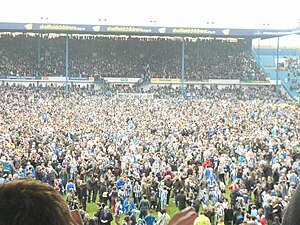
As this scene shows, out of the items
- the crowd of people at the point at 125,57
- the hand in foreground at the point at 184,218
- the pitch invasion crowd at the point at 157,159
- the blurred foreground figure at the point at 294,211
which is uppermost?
the crowd of people at the point at 125,57

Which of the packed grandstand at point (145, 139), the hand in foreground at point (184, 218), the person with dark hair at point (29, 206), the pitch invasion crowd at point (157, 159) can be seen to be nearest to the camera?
the person with dark hair at point (29, 206)

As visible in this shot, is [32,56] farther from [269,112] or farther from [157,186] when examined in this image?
[157,186]

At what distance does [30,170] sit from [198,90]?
34.8 metres

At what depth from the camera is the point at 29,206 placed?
109 centimetres

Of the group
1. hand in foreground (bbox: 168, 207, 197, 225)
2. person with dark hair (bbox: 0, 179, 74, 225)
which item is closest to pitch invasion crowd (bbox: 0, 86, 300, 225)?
hand in foreground (bbox: 168, 207, 197, 225)

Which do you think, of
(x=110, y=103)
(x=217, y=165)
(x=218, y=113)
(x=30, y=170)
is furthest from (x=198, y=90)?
(x=30, y=170)

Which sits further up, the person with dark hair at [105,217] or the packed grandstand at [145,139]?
the packed grandstand at [145,139]

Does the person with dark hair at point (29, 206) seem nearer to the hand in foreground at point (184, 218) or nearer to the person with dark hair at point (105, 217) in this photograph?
the hand in foreground at point (184, 218)

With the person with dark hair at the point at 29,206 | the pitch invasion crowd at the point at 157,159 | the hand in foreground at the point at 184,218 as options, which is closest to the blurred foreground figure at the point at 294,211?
the hand in foreground at the point at 184,218

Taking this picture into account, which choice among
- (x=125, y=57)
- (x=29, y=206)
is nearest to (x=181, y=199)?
(x=29, y=206)

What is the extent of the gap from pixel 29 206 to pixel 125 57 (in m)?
54.2

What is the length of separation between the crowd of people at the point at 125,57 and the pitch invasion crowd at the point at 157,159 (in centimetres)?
1916

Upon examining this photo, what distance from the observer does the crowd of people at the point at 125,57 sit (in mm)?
50969

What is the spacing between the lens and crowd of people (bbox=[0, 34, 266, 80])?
51.0 metres
